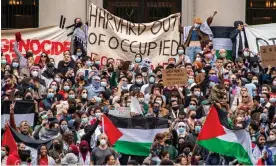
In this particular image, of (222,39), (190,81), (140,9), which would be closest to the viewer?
(190,81)

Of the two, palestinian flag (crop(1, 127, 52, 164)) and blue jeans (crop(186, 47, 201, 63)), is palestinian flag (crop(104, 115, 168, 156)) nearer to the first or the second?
palestinian flag (crop(1, 127, 52, 164))

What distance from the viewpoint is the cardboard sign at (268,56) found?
124ft

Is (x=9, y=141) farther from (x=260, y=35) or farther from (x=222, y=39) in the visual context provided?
(x=260, y=35)

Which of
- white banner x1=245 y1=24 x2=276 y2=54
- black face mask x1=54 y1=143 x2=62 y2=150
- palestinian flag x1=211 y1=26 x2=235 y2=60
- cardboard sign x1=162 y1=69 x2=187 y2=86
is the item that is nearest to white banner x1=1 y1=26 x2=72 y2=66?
palestinian flag x1=211 y1=26 x2=235 y2=60

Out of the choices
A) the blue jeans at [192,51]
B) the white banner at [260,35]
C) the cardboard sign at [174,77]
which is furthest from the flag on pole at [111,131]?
the white banner at [260,35]

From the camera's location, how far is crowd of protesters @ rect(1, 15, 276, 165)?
31.2 meters

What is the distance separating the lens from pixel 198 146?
31.8m

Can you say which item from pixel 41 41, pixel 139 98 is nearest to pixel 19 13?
pixel 41 41

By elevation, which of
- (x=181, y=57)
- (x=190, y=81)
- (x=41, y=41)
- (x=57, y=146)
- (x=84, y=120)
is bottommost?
(x=57, y=146)

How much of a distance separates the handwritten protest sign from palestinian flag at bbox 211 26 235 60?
841cm

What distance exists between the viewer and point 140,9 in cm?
4572

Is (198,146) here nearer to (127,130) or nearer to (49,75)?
(127,130)

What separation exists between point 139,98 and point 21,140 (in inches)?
171

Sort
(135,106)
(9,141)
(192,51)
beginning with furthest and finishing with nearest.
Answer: (192,51) → (135,106) → (9,141)
